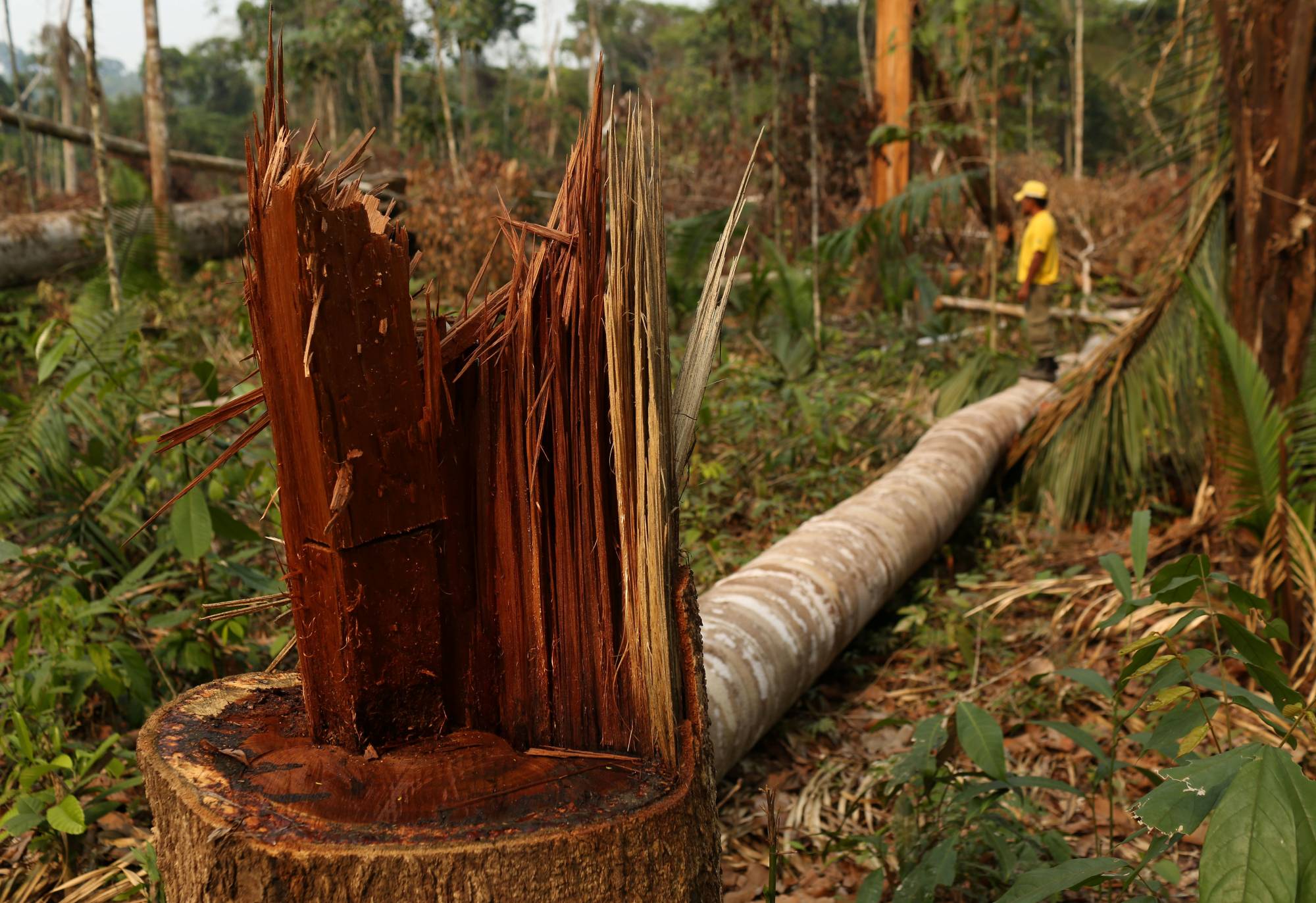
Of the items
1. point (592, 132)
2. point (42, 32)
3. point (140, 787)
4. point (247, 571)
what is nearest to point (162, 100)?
point (247, 571)

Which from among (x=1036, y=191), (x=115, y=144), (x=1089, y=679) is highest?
(x=115, y=144)

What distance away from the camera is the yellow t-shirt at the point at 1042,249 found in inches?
252

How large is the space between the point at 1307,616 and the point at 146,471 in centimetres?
359

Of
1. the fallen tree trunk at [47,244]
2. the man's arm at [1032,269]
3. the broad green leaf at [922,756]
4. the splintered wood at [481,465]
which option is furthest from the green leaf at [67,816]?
the man's arm at [1032,269]

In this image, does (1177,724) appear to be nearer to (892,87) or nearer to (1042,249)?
(1042,249)

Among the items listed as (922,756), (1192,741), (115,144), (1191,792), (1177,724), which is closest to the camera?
(1191,792)

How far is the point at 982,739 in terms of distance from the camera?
172 centimetres

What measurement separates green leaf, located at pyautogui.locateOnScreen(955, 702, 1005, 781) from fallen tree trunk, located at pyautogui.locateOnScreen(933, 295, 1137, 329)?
16.6 ft

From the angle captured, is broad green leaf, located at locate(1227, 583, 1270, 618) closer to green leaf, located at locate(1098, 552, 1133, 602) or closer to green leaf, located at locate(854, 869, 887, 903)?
green leaf, located at locate(1098, 552, 1133, 602)

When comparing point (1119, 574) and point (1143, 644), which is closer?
point (1143, 644)

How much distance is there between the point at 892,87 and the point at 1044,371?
449 centimetres

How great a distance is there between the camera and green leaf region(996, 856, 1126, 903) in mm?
1173

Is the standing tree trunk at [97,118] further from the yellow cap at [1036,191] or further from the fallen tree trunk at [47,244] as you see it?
the yellow cap at [1036,191]

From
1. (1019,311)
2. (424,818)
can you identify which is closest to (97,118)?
(424,818)
